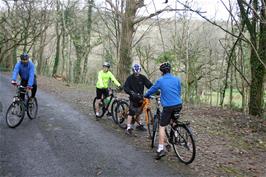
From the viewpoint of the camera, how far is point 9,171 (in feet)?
21.7

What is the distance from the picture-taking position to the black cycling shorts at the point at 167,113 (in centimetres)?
762

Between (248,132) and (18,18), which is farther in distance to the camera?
(18,18)

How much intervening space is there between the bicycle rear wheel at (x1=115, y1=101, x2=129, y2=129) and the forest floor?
0.64ft

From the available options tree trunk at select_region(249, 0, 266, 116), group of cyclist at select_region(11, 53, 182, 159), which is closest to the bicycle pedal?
group of cyclist at select_region(11, 53, 182, 159)

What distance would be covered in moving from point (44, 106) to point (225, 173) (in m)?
8.93

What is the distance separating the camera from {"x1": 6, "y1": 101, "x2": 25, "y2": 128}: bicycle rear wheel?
33.2ft

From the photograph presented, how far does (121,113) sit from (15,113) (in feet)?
9.61

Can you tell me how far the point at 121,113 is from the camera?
10.9 metres

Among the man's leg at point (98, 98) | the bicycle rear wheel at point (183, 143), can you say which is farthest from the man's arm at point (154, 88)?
the man's leg at point (98, 98)

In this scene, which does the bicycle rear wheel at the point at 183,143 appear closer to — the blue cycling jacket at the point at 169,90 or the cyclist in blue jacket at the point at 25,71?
the blue cycling jacket at the point at 169,90

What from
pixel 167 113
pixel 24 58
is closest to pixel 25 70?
pixel 24 58

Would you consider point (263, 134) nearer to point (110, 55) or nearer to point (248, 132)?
point (248, 132)

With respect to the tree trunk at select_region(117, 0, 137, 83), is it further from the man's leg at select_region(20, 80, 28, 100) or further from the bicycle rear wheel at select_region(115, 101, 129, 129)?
the man's leg at select_region(20, 80, 28, 100)

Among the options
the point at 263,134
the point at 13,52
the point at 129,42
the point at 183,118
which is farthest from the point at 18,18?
the point at 263,134
